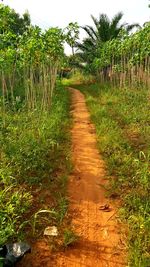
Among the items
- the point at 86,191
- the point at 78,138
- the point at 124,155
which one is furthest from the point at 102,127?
the point at 86,191

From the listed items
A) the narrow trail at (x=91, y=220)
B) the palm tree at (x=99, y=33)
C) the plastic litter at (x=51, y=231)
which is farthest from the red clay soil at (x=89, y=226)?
the palm tree at (x=99, y=33)

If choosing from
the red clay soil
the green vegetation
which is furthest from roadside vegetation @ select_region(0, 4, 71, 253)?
the green vegetation

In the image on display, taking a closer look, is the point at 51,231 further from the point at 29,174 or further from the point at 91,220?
the point at 29,174

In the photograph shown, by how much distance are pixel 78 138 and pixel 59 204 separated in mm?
3434

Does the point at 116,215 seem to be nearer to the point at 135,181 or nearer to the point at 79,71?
the point at 135,181

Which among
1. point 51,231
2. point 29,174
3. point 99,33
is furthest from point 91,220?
point 99,33

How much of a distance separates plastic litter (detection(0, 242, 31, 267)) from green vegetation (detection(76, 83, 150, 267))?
1.06 metres

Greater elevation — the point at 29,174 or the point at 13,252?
the point at 29,174

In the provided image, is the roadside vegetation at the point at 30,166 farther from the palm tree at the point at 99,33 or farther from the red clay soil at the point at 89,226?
the palm tree at the point at 99,33

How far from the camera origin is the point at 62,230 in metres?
4.04

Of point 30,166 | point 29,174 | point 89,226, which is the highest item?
point 30,166

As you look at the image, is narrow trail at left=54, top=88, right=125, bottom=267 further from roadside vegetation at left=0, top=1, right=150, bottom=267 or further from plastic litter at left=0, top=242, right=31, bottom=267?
plastic litter at left=0, top=242, right=31, bottom=267

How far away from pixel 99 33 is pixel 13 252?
69.6ft

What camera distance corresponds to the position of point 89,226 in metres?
4.18
